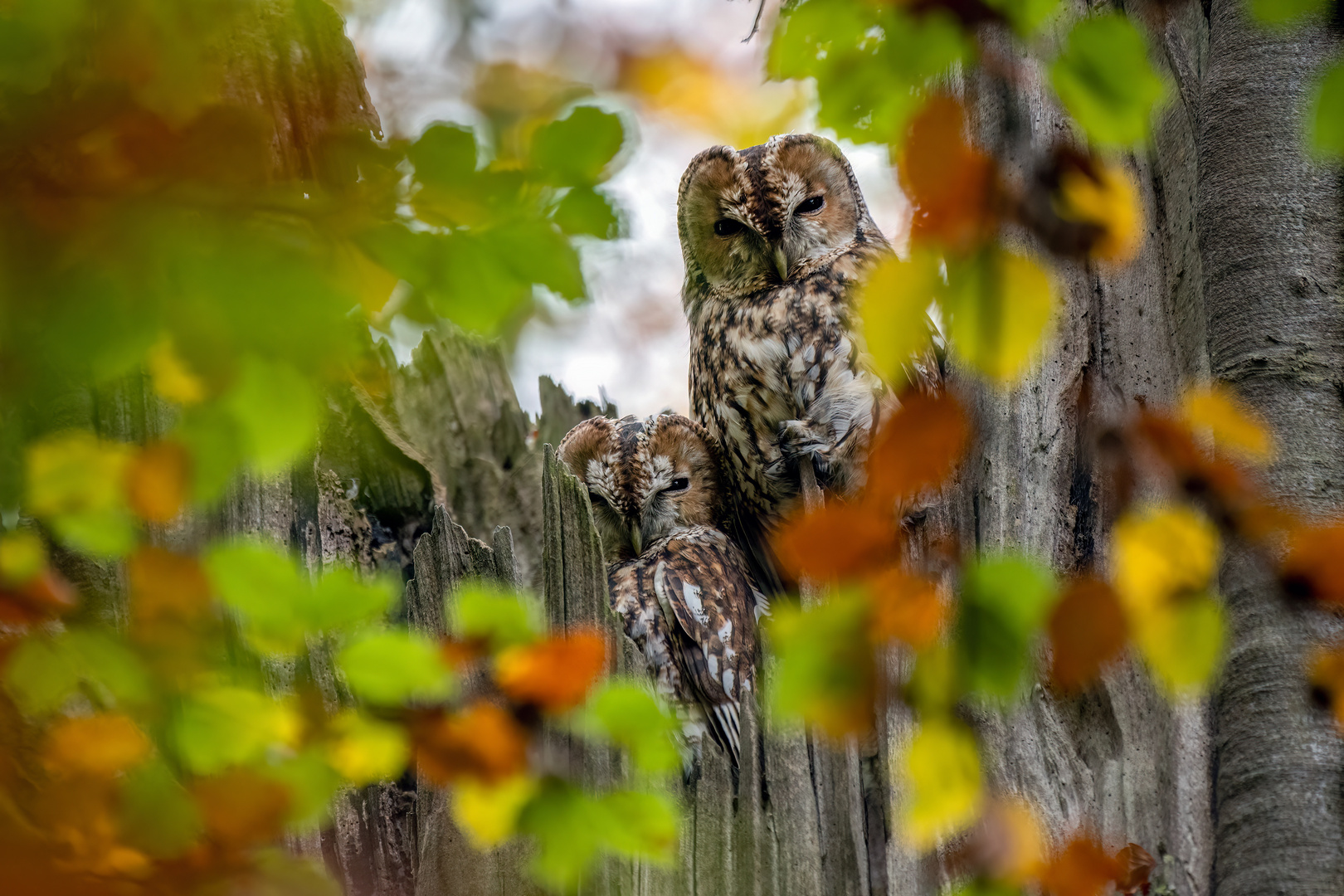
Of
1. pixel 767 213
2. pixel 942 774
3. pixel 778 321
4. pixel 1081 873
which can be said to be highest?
pixel 767 213

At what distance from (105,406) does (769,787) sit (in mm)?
1346

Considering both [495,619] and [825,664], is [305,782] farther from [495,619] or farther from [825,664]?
[825,664]

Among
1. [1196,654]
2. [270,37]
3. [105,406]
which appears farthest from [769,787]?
[270,37]

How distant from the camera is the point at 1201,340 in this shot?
202 cm

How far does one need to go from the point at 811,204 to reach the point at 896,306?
6.53 ft

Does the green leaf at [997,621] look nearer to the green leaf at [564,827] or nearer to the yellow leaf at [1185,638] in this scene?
the yellow leaf at [1185,638]

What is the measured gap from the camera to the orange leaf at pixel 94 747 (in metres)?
1.55

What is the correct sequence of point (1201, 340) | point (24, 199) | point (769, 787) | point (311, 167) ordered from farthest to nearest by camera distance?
point (311, 167)
point (1201, 340)
point (769, 787)
point (24, 199)

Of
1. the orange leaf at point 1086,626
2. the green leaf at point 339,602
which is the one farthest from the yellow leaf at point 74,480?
the orange leaf at point 1086,626

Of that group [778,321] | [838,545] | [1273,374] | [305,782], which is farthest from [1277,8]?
[778,321]

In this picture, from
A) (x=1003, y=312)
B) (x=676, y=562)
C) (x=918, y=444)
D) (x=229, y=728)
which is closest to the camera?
(x=1003, y=312)

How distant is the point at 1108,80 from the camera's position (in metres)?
1.25

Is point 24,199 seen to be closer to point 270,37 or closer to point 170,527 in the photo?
point 170,527

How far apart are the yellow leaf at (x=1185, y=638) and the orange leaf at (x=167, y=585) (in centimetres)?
127
